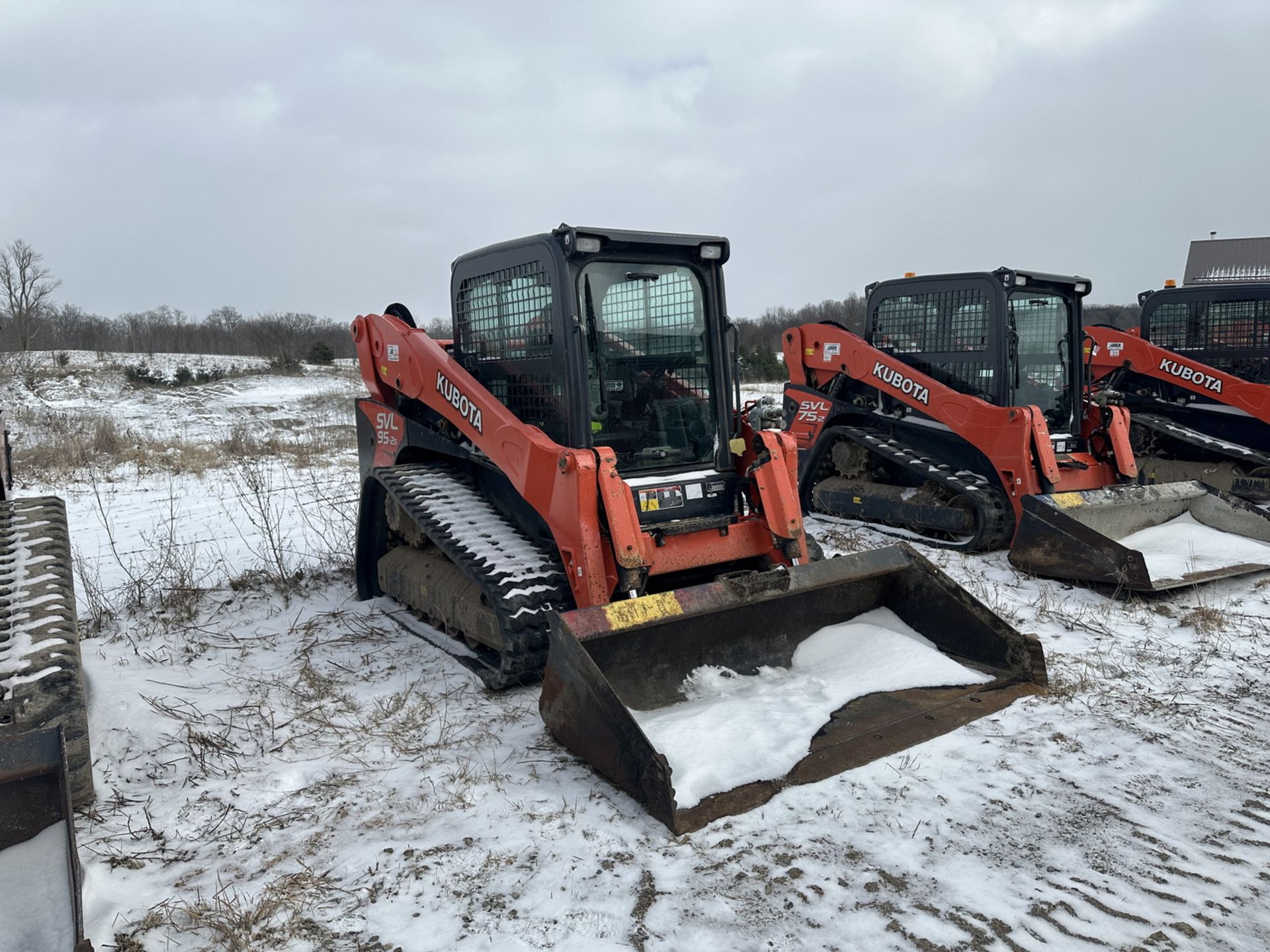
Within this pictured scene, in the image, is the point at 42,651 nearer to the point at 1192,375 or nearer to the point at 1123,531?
the point at 1123,531

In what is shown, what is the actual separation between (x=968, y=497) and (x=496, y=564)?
14.2 ft

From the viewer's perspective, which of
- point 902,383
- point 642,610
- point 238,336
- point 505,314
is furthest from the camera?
point 238,336

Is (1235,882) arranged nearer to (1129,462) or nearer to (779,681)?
(779,681)

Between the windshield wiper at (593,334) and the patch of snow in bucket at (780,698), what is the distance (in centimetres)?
152

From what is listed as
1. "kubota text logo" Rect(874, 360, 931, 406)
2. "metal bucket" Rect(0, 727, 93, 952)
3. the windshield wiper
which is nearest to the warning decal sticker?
the windshield wiper

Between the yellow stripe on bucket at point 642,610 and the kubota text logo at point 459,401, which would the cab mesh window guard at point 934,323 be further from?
the yellow stripe on bucket at point 642,610

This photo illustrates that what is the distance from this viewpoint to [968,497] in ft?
23.1

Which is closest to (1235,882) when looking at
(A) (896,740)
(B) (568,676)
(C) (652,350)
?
(A) (896,740)

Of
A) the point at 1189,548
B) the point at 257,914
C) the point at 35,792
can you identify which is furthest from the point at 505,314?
the point at 1189,548

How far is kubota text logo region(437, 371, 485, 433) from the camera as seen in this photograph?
4801 millimetres

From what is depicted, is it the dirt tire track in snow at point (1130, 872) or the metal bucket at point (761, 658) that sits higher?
the metal bucket at point (761, 658)

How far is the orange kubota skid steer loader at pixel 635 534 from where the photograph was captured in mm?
3666

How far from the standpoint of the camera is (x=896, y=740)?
11.3 feet

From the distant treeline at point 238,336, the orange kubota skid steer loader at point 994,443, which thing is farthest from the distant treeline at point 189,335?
the orange kubota skid steer loader at point 994,443
